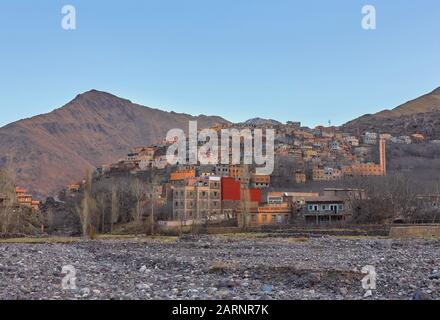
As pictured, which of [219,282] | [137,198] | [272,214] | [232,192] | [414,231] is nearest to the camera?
[219,282]

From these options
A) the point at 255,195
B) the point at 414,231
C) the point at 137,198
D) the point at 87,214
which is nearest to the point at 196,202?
the point at 137,198

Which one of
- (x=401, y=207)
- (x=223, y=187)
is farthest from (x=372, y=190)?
(x=223, y=187)

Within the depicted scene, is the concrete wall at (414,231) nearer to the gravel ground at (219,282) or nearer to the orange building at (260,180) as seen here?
the gravel ground at (219,282)

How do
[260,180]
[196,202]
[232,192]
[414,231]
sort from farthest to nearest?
1. [260,180]
2. [232,192]
3. [196,202]
4. [414,231]

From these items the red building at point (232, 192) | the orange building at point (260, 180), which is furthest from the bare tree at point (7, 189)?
the orange building at point (260, 180)

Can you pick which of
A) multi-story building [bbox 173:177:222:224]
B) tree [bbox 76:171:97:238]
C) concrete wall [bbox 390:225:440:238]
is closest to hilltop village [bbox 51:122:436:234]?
multi-story building [bbox 173:177:222:224]

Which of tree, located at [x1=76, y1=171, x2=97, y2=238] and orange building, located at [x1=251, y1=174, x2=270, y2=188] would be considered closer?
tree, located at [x1=76, y1=171, x2=97, y2=238]

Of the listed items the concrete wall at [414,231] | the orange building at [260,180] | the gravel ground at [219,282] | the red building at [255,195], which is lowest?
the concrete wall at [414,231]

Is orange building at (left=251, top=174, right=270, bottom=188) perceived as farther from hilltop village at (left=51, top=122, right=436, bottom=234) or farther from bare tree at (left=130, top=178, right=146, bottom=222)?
bare tree at (left=130, top=178, right=146, bottom=222)

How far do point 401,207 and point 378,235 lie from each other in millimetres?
17598

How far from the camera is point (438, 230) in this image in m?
47.8

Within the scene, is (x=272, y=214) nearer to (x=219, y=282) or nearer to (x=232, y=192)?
(x=232, y=192)

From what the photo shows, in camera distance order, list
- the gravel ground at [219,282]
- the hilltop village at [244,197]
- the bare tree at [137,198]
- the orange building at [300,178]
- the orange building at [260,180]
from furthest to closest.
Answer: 1. the orange building at [300,178]
2. the orange building at [260,180]
3. the bare tree at [137,198]
4. the hilltop village at [244,197]
5. the gravel ground at [219,282]

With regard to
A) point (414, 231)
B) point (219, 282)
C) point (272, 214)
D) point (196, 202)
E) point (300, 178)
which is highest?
point (300, 178)
